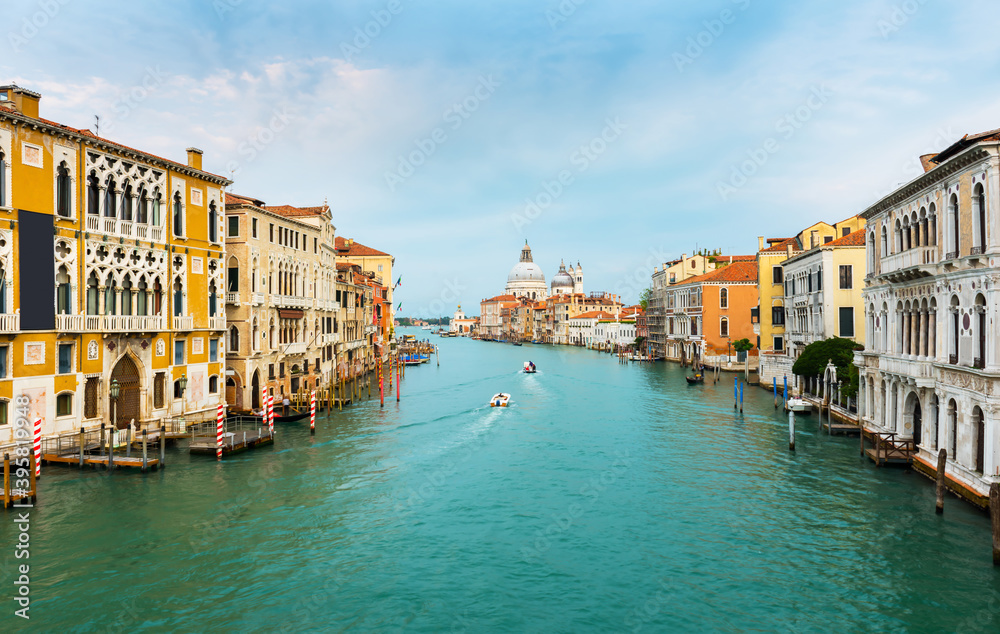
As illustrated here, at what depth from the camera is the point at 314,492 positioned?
1906cm

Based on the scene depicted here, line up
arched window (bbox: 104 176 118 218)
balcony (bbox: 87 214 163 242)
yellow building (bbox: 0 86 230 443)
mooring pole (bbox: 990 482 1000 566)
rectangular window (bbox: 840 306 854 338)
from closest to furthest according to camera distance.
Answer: mooring pole (bbox: 990 482 1000 566), yellow building (bbox: 0 86 230 443), balcony (bbox: 87 214 163 242), arched window (bbox: 104 176 118 218), rectangular window (bbox: 840 306 854 338)

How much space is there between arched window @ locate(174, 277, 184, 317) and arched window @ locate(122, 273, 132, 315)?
210 centimetres

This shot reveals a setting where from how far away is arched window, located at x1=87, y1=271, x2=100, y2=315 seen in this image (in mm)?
21844

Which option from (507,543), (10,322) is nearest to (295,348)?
(10,322)

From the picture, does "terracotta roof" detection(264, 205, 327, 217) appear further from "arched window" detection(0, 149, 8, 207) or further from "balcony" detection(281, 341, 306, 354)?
"arched window" detection(0, 149, 8, 207)

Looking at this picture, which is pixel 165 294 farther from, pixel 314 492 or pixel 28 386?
pixel 314 492

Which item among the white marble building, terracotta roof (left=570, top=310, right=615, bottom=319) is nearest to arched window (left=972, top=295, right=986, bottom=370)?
the white marble building

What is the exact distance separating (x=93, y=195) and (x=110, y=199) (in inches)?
28.4

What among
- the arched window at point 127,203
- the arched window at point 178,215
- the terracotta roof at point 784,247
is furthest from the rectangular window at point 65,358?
the terracotta roof at point 784,247

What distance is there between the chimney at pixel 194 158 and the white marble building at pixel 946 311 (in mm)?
26283

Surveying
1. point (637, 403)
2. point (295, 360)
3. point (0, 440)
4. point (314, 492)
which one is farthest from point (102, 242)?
point (637, 403)

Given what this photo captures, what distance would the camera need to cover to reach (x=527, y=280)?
193250 millimetres

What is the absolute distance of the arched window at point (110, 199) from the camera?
73.6 feet

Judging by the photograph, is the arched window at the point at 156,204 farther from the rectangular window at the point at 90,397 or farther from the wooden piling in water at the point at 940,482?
the wooden piling in water at the point at 940,482
